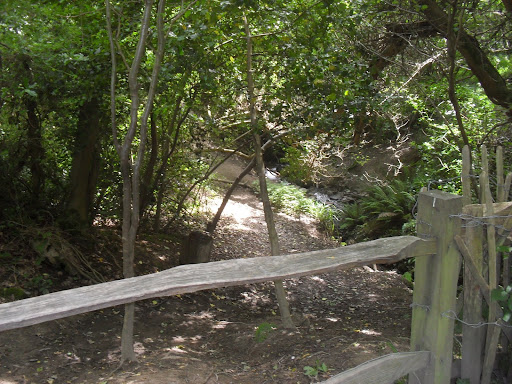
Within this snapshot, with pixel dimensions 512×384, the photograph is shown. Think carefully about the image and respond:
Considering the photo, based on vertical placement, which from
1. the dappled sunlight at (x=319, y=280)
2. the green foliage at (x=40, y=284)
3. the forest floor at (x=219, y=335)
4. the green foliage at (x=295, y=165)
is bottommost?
the forest floor at (x=219, y=335)

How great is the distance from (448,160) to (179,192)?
5293 millimetres

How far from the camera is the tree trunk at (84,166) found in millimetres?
6590

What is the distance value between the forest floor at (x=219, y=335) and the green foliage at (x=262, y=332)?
0.01 m

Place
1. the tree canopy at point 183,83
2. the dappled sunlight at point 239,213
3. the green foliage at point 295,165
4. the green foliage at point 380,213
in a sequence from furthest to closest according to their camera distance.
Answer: the green foliage at point 380,213 → the dappled sunlight at point 239,213 → the green foliage at point 295,165 → the tree canopy at point 183,83

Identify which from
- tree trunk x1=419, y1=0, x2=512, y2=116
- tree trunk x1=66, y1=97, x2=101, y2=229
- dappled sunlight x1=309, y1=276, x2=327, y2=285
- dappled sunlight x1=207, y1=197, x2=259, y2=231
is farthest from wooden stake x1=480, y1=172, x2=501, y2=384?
dappled sunlight x1=207, y1=197, x2=259, y2=231

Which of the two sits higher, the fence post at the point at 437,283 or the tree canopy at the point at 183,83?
the tree canopy at the point at 183,83

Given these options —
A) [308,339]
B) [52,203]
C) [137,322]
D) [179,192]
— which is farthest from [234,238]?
[308,339]

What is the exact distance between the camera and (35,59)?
5422 millimetres

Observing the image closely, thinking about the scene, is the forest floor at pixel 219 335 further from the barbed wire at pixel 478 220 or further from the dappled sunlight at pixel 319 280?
the barbed wire at pixel 478 220

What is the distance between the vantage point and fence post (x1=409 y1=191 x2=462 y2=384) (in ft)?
8.14

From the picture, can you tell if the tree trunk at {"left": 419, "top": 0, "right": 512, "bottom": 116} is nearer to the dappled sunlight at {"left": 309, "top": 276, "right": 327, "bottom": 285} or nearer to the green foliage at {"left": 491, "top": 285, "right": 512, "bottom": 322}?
the dappled sunlight at {"left": 309, "top": 276, "right": 327, "bottom": 285}

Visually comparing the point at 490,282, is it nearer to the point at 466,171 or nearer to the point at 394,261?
the point at 466,171

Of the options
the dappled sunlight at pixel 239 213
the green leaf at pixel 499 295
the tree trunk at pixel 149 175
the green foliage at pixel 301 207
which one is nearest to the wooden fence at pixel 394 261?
the green leaf at pixel 499 295

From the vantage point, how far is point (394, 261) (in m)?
2.39
